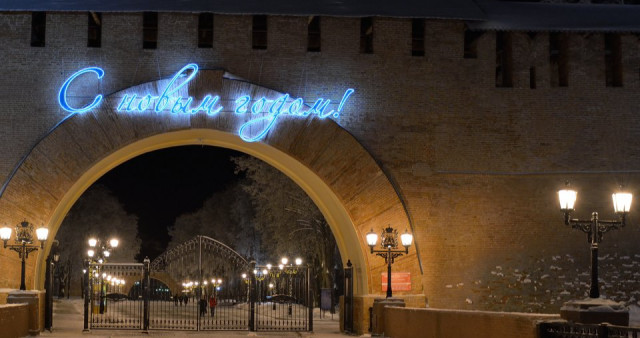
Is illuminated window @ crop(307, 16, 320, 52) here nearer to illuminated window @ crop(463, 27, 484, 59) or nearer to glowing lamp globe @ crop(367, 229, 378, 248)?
illuminated window @ crop(463, 27, 484, 59)

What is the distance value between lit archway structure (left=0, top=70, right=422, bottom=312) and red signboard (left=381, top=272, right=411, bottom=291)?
0.55 ft

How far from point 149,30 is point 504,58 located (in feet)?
29.0

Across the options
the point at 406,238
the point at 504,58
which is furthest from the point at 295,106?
the point at 504,58

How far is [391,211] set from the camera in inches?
844

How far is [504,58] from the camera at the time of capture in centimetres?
2266

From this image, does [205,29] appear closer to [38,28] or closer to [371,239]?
Result: [38,28]

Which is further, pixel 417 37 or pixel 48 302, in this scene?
pixel 417 37

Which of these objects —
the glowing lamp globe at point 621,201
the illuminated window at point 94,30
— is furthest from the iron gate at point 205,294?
the glowing lamp globe at point 621,201

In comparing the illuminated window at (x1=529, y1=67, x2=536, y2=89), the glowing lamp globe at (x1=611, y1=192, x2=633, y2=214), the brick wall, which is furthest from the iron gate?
the glowing lamp globe at (x1=611, y1=192, x2=633, y2=214)

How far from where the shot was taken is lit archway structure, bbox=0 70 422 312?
20.7 metres

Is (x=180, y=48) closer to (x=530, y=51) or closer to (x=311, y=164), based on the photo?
(x=311, y=164)

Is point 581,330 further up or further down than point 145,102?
further down

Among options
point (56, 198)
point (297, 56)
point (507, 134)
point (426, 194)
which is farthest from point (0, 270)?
point (507, 134)

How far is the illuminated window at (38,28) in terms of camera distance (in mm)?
21500
